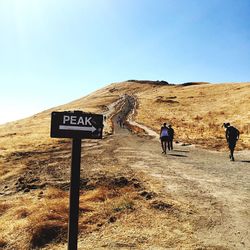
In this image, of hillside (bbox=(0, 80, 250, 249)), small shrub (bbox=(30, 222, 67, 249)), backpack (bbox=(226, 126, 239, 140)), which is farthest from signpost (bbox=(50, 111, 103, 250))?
backpack (bbox=(226, 126, 239, 140))

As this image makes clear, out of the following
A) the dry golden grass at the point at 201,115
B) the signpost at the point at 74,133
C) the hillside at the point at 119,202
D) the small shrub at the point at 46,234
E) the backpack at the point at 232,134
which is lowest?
the small shrub at the point at 46,234

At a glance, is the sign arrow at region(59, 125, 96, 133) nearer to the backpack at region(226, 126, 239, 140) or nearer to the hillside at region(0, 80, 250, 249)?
the hillside at region(0, 80, 250, 249)

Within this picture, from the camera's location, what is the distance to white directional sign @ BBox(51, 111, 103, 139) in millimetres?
6324

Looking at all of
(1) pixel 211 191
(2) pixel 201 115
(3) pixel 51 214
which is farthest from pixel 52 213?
(2) pixel 201 115

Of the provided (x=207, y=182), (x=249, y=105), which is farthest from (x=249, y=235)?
(x=249, y=105)

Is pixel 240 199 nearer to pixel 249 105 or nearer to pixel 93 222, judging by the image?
pixel 93 222

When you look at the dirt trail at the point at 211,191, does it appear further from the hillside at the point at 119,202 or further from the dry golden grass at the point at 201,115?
the dry golden grass at the point at 201,115

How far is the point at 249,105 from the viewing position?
63.9 meters

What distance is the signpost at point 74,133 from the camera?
249 inches

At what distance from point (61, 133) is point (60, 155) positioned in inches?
712

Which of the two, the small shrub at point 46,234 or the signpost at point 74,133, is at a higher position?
the signpost at point 74,133

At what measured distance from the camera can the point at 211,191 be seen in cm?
1222

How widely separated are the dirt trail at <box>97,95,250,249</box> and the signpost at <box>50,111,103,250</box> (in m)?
3.03

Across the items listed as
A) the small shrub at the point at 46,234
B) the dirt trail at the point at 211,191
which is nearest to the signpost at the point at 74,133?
the small shrub at the point at 46,234
